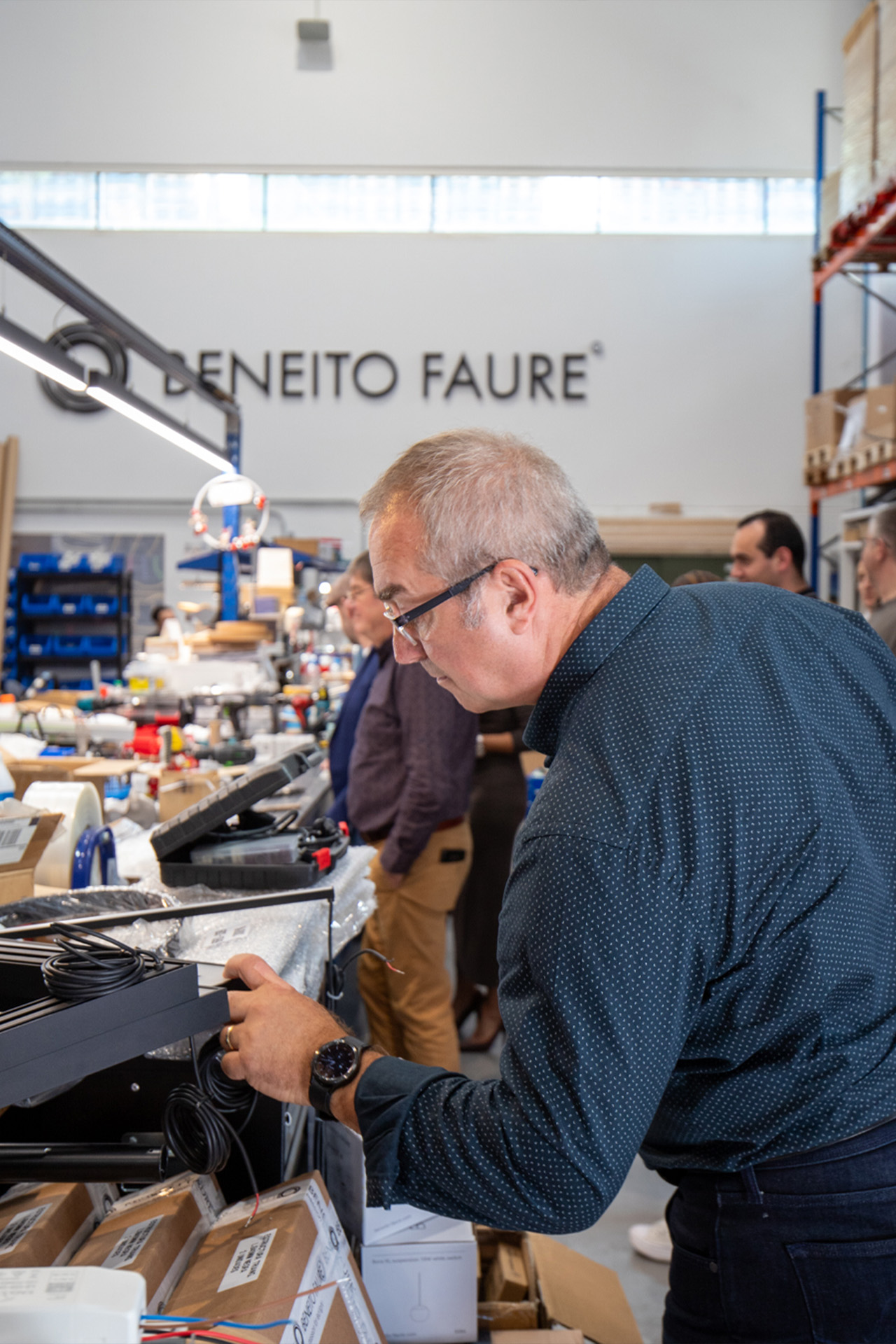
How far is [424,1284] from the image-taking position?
154 cm

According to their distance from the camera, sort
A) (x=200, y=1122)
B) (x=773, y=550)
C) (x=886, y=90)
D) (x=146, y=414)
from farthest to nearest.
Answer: (x=886, y=90), (x=146, y=414), (x=773, y=550), (x=200, y=1122)

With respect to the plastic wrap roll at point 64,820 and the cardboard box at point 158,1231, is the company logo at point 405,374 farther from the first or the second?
the cardboard box at point 158,1231

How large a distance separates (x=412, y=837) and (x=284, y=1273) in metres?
1.67

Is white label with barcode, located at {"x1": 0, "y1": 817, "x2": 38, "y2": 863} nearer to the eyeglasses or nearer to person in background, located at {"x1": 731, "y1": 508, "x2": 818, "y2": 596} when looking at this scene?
the eyeglasses

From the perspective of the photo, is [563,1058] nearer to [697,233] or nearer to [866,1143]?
[866,1143]

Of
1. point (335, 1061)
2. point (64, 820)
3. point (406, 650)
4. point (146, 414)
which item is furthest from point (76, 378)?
point (335, 1061)

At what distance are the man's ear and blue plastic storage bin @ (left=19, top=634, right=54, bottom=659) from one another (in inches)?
345

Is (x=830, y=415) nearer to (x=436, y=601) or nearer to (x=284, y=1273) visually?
(x=436, y=601)

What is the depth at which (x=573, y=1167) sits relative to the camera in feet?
2.58

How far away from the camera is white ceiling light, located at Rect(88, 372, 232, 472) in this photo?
3.57 metres

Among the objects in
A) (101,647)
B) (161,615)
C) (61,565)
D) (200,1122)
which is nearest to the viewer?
(200,1122)

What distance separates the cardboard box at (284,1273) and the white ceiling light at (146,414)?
9.94ft

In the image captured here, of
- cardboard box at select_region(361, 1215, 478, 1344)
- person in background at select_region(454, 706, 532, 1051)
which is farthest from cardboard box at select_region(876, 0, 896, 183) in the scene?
cardboard box at select_region(361, 1215, 478, 1344)

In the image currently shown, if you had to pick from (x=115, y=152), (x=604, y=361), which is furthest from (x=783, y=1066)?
(x=115, y=152)
